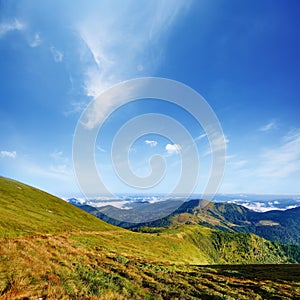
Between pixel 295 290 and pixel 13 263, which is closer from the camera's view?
pixel 13 263

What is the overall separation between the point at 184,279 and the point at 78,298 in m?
11.2

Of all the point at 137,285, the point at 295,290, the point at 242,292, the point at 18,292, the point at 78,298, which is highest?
the point at 18,292

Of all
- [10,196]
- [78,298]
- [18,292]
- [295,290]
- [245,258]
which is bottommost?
[245,258]

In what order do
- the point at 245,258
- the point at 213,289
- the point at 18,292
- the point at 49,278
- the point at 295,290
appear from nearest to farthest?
the point at 18,292 < the point at 49,278 < the point at 213,289 < the point at 295,290 < the point at 245,258

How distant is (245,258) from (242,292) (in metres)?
191

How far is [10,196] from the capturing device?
194 ft

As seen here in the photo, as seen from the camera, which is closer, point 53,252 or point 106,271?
point 106,271

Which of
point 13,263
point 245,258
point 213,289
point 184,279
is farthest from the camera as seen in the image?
point 245,258

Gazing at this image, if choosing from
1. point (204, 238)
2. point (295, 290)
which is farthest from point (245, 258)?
point (295, 290)

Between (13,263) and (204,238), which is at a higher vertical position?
(13,263)

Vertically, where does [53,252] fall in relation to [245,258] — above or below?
above

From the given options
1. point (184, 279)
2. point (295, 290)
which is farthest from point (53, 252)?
point (295, 290)

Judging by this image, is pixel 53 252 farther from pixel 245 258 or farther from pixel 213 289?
pixel 245 258

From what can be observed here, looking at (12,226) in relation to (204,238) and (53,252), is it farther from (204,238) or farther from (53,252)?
(204,238)
